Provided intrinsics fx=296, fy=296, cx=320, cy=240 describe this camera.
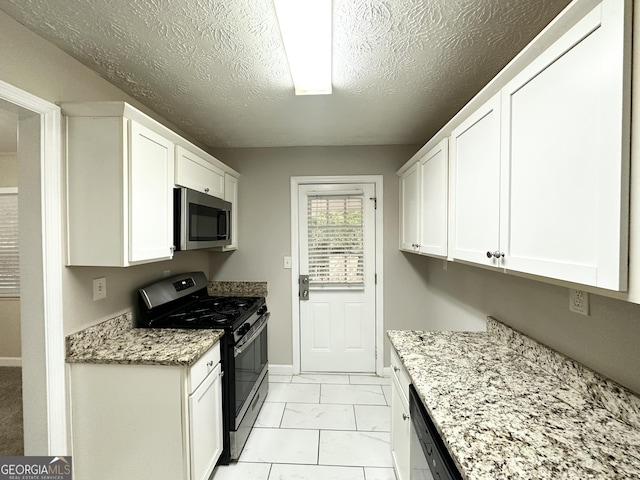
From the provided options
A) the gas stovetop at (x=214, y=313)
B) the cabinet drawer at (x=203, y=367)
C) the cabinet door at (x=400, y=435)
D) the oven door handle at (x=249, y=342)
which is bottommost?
the cabinet door at (x=400, y=435)

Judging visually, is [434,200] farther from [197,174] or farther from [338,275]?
[197,174]

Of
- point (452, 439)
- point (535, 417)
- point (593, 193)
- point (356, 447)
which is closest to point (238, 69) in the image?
point (593, 193)

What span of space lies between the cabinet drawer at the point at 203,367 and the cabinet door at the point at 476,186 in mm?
1520

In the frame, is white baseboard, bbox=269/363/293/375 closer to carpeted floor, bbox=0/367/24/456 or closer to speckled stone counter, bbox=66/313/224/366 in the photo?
speckled stone counter, bbox=66/313/224/366

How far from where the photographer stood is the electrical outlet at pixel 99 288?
169 cm

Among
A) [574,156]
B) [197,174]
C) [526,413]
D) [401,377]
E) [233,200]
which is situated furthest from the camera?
[233,200]

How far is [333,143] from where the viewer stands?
306 centimetres

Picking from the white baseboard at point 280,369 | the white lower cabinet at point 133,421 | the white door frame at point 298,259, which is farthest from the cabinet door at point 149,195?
the white baseboard at point 280,369

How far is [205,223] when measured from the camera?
2295 millimetres

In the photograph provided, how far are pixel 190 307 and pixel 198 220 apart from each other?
80 centimetres

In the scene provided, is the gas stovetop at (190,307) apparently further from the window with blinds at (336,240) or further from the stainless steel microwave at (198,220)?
the window with blinds at (336,240)

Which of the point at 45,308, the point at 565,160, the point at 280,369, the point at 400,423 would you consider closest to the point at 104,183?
the point at 45,308

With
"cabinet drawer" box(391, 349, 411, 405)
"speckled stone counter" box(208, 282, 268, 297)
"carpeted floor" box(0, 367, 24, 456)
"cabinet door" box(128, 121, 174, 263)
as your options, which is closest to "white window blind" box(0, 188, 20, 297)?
"carpeted floor" box(0, 367, 24, 456)

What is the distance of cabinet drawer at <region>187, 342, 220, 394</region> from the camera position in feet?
5.07
